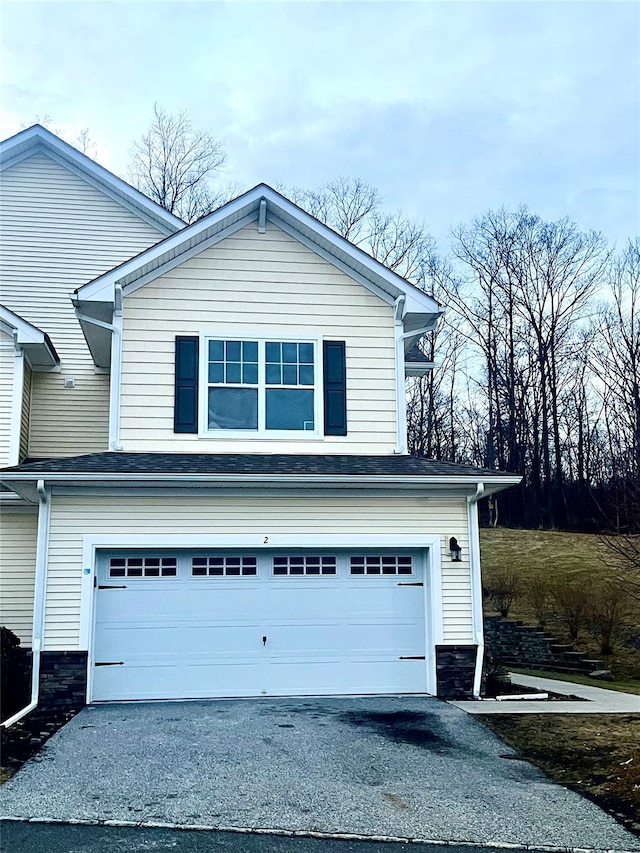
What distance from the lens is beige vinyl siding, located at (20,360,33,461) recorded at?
43.2ft

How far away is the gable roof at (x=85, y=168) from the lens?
14.9 meters

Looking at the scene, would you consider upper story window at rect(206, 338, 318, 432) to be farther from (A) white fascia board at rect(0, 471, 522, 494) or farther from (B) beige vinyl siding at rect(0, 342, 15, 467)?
(B) beige vinyl siding at rect(0, 342, 15, 467)

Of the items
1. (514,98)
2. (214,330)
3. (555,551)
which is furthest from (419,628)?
(555,551)

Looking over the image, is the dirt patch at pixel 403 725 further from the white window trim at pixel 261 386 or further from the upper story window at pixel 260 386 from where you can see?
the upper story window at pixel 260 386

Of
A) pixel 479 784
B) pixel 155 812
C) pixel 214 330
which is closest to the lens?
pixel 155 812

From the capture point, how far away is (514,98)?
1546 cm

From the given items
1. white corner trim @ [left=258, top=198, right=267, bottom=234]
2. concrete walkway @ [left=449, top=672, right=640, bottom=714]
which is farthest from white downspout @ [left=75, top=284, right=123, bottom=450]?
concrete walkway @ [left=449, top=672, right=640, bottom=714]

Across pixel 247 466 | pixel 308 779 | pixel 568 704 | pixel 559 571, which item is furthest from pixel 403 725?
pixel 559 571

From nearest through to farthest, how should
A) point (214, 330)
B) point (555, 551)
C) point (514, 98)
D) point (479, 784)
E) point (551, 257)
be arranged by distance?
point (479, 784) < point (214, 330) < point (514, 98) < point (555, 551) < point (551, 257)

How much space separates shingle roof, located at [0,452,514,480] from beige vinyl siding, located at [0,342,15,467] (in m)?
2.13

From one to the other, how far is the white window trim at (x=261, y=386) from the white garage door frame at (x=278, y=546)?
1.66m

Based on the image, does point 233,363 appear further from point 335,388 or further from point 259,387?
point 335,388

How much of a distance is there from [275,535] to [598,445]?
28.1 metres

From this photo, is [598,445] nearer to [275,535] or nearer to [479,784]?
[275,535]
